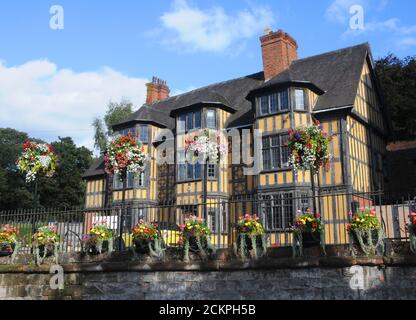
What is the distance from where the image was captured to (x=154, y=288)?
941 centimetres

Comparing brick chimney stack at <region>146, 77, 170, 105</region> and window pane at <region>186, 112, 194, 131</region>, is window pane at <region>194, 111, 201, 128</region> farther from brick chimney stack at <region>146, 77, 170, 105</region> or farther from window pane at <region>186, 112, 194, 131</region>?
brick chimney stack at <region>146, 77, 170, 105</region>

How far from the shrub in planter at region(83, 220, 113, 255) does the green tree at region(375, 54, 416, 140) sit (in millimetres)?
24319

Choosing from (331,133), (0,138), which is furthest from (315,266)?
(0,138)

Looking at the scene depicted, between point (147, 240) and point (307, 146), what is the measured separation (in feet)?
17.7

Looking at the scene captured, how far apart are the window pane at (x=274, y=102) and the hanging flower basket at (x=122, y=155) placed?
9980mm

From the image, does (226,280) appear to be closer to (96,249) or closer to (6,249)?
(96,249)

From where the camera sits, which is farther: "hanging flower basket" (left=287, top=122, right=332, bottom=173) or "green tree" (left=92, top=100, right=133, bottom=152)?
"green tree" (left=92, top=100, right=133, bottom=152)

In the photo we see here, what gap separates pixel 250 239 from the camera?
923 centimetres

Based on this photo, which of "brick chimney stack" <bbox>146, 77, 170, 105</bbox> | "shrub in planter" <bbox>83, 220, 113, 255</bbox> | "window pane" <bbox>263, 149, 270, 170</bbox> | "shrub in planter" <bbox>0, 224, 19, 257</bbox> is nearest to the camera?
"shrub in planter" <bbox>83, 220, 113, 255</bbox>

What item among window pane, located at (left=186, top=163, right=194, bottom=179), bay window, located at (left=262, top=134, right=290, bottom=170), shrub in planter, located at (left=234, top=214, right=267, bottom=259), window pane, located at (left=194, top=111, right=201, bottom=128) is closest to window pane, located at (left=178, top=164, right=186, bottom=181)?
window pane, located at (left=186, top=163, right=194, bottom=179)

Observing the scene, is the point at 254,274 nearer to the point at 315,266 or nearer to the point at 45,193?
the point at 315,266

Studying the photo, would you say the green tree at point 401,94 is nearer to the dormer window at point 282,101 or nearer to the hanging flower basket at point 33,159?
the dormer window at point 282,101

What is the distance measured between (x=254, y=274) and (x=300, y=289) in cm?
93

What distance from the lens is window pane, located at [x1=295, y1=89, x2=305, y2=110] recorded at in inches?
839
